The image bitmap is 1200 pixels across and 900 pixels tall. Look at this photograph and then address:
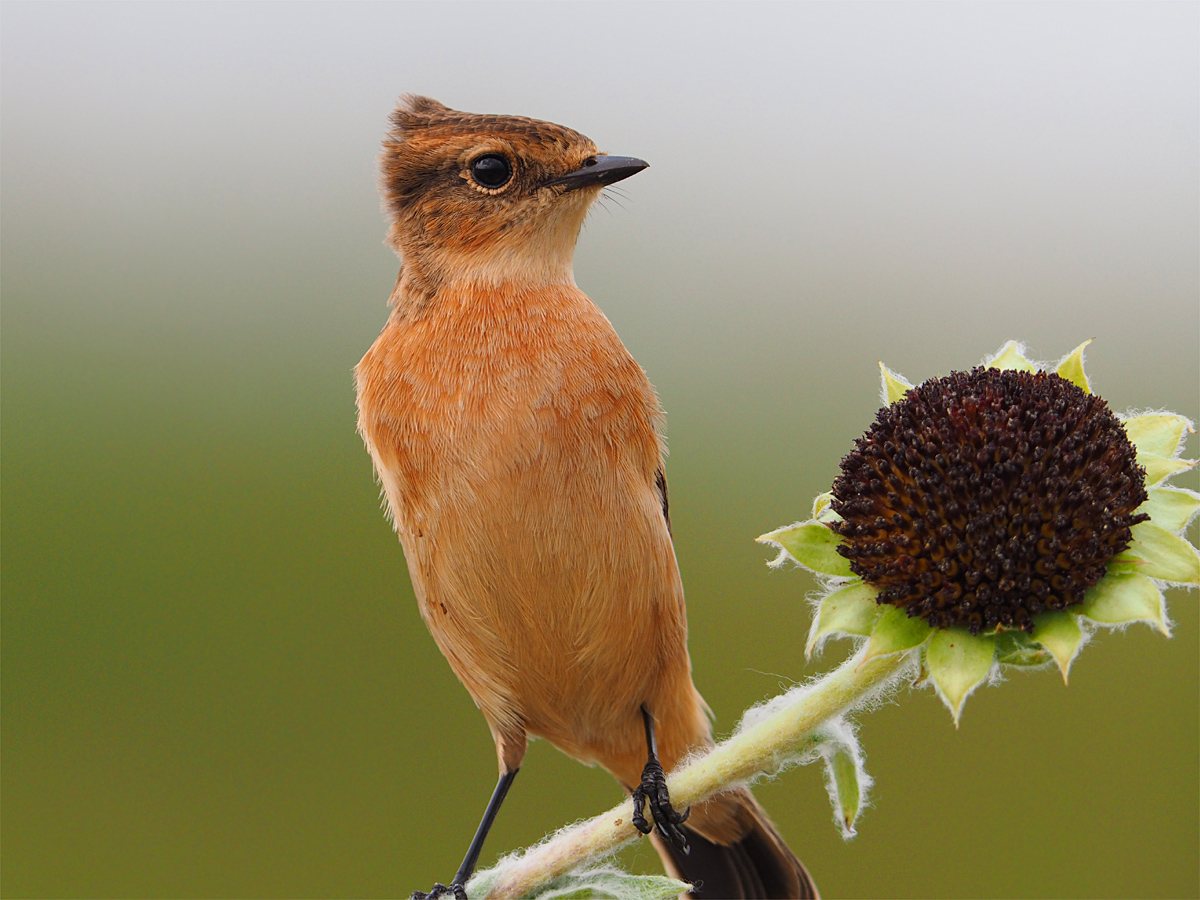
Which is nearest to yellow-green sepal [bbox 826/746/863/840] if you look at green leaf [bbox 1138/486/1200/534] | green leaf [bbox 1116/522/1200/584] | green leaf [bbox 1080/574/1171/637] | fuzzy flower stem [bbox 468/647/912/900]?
fuzzy flower stem [bbox 468/647/912/900]

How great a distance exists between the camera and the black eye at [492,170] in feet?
8.56

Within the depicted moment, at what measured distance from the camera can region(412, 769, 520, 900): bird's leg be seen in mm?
2629

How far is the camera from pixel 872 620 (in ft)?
6.55

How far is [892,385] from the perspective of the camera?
2.29 m

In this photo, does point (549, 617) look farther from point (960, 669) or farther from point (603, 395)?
point (960, 669)

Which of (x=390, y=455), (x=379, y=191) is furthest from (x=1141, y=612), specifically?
(x=379, y=191)

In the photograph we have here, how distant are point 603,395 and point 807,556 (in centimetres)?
64

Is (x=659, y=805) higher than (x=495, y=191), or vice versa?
(x=495, y=191)

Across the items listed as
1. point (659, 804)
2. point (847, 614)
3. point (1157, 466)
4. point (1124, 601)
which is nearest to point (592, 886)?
point (659, 804)

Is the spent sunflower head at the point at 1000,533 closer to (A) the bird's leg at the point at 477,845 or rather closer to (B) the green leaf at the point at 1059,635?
(B) the green leaf at the point at 1059,635

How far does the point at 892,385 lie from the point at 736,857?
161 cm

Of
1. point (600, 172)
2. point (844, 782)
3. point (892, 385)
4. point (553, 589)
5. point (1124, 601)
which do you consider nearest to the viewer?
point (1124, 601)

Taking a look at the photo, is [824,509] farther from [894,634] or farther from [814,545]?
[894,634]

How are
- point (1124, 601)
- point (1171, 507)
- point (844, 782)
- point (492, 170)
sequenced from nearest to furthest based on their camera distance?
1. point (1124, 601)
2. point (1171, 507)
3. point (844, 782)
4. point (492, 170)
